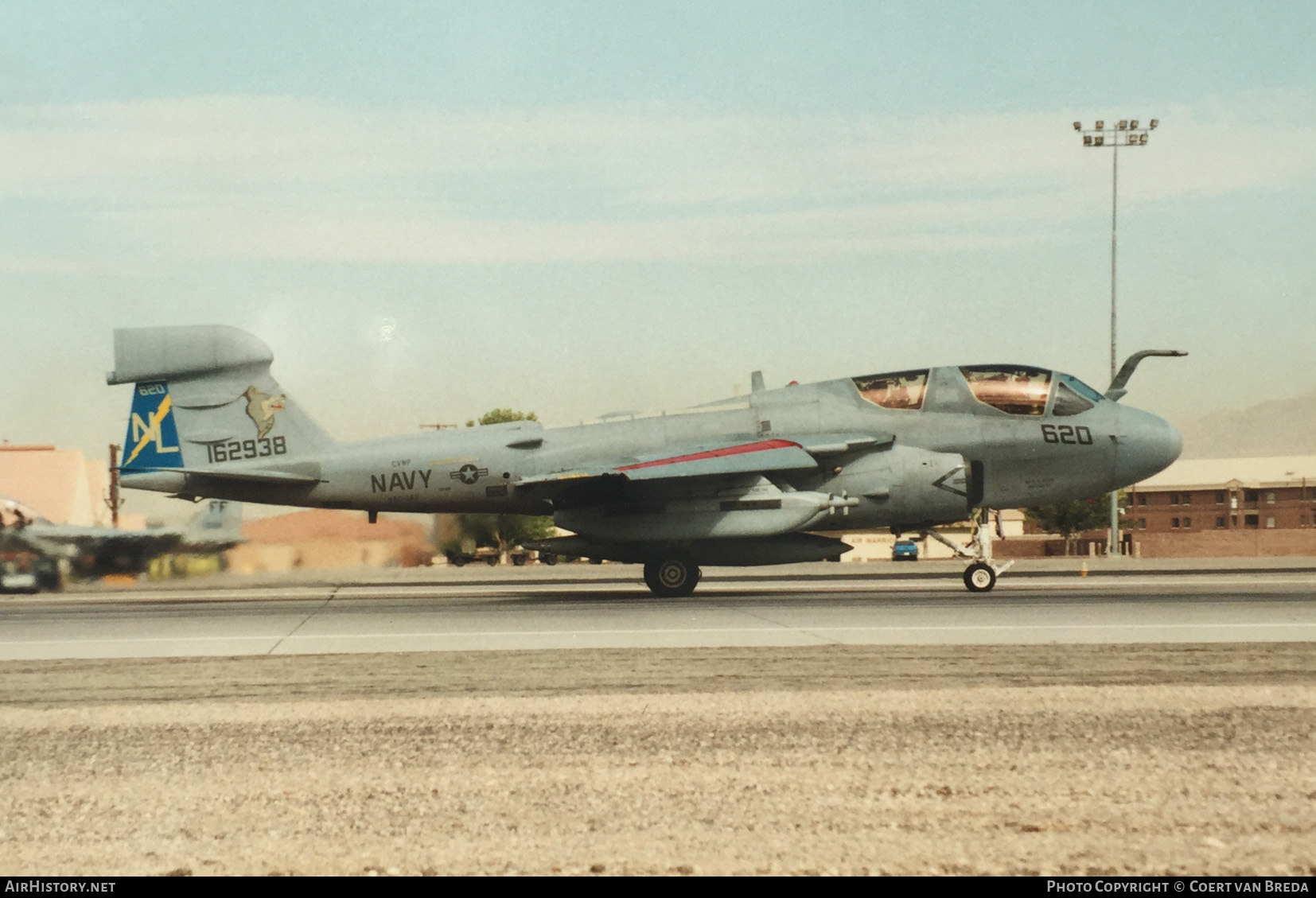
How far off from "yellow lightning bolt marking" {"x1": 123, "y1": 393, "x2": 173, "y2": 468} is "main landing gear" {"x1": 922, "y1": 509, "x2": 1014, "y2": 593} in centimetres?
1439

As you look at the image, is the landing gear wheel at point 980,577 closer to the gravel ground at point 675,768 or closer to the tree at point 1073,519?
the gravel ground at point 675,768

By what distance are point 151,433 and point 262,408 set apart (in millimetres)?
2085

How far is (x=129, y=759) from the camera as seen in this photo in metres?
8.10

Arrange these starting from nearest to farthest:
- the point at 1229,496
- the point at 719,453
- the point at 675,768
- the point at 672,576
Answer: the point at 675,768 → the point at 719,453 → the point at 672,576 → the point at 1229,496

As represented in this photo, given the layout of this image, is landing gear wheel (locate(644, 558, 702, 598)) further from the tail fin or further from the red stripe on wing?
the tail fin

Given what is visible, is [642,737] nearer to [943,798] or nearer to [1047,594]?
[943,798]

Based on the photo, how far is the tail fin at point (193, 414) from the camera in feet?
76.2

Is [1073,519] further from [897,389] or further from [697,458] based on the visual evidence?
[697,458]

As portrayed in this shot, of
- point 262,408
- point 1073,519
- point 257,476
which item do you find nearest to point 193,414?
point 262,408

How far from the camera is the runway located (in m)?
14.5

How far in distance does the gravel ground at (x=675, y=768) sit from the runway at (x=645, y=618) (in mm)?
2190

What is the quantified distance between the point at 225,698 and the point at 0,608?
14.0m

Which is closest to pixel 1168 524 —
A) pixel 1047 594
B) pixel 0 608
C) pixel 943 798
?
pixel 1047 594

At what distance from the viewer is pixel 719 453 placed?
70.0 feet
